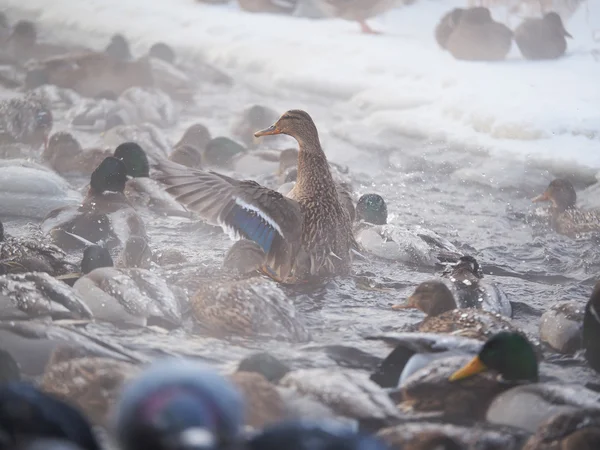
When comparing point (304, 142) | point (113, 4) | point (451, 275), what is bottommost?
point (451, 275)

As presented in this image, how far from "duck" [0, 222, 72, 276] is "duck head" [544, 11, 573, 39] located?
4.60 meters

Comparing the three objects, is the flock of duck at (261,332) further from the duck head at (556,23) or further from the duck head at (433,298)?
the duck head at (556,23)

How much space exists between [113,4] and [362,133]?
3.40 meters

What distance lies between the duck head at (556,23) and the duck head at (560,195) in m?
2.03

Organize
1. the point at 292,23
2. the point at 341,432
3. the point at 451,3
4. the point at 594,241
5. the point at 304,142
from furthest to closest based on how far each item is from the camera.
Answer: the point at 292,23
the point at 451,3
the point at 594,241
the point at 304,142
the point at 341,432

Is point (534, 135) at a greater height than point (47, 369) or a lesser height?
greater

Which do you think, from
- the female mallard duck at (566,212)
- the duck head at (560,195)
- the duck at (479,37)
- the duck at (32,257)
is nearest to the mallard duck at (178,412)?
the duck at (32,257)

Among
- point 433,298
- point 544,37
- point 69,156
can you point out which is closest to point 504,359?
point 433,298

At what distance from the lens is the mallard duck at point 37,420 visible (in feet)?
5.29

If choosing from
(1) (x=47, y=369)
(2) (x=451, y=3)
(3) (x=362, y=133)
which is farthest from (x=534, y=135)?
(1) (x=47, y=369)

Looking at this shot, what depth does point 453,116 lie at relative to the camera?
646 centimetres

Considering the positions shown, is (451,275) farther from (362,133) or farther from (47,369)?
(362,133)

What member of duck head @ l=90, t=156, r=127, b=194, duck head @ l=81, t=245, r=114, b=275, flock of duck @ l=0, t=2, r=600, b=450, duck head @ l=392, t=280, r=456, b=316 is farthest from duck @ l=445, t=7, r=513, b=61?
duck head @ l=81, t=245, r=114, b=275

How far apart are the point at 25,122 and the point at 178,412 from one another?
5301 millimetres
